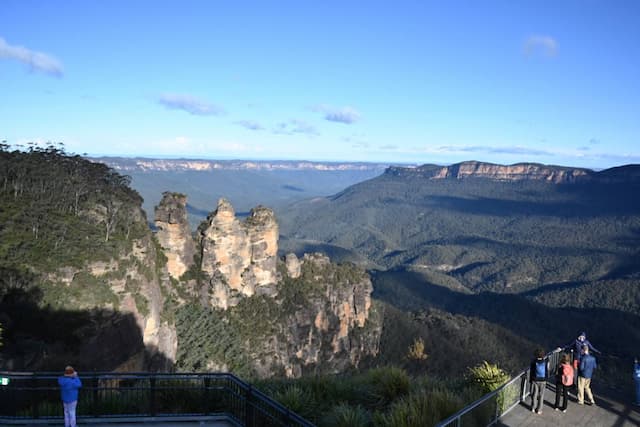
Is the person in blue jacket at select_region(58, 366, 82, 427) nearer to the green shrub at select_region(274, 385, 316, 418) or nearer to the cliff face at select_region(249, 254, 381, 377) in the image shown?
the green shrub at select_region(274, 385, 316, 418)

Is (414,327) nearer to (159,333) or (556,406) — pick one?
(159,333)

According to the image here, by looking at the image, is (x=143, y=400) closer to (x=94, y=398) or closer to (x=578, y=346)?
(x=94, y=398)

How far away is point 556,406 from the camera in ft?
46.9

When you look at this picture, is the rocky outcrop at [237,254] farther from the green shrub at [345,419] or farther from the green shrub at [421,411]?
the green shrub at [421,411]

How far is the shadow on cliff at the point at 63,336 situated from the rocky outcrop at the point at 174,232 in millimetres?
22217

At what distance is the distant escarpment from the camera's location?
58875mm

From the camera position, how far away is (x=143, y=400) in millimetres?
13078

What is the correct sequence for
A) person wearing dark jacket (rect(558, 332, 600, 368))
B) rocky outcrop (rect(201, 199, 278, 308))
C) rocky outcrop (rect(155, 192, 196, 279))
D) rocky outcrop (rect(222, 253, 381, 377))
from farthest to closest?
1. rocky outcrop (rect(222, 253, 381, 377))
2. rocky outcrop (rect(201, 199, 278, 308))
3. rocky outcrop (rect(155, 192, 196, 279))
4. person wearing dark jacket (rect(558, 332, 600, 368))

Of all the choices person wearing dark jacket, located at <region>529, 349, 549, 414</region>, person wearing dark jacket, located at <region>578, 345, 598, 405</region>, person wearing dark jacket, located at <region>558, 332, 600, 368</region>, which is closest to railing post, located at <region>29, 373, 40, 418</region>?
person wearing dark jacket, located at <region>529, 349, 549, 414</region>

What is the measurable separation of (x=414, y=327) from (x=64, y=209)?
70.5 m

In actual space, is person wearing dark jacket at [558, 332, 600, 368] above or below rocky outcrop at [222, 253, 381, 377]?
above

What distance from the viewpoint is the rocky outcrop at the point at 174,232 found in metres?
57.8

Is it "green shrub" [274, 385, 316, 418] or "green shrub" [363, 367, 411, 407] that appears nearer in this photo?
"green shrub" [274, 385, 316, 418]

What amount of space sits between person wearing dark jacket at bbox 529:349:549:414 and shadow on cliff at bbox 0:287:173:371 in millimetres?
19424
